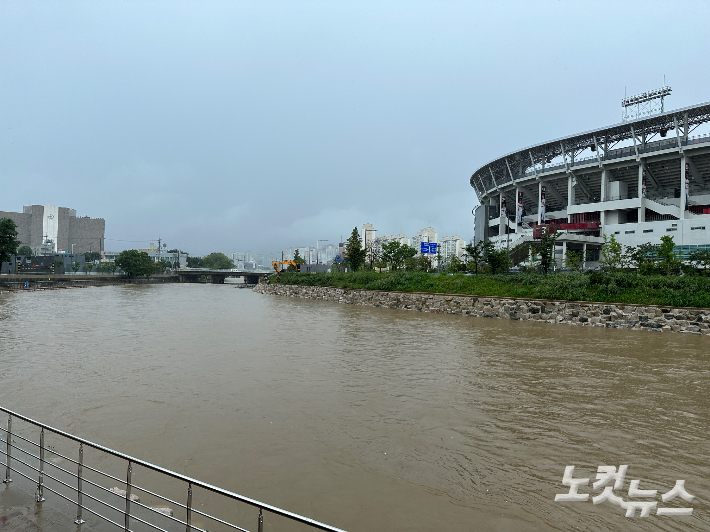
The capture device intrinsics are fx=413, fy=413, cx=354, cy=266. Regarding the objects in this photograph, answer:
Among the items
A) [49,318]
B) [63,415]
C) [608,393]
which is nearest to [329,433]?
[63,415]

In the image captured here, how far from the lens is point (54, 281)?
58.7 metres

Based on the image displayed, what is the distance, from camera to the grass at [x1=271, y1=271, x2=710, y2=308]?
22.5 meters

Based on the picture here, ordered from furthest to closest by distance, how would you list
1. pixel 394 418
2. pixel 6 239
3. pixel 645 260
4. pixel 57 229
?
pixel 57 229, pixel 6 239, pixel 645 260, pixel 394 418

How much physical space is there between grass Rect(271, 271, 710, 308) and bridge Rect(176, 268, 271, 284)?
56710mm

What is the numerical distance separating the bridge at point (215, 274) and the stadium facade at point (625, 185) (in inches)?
2144

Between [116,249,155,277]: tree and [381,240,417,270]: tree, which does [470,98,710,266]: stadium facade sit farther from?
[116,249,155,277]: tree

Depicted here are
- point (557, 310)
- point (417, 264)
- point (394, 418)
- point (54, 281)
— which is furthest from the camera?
point (54, 281)

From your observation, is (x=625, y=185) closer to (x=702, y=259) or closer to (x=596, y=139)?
(x=596, y=139)

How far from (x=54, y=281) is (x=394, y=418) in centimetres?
6688

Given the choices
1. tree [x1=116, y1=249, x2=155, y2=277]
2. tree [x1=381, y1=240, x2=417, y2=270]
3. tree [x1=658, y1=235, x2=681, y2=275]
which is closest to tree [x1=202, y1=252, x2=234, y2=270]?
tree [x1=116, y1=249, x2=155, y2=277]

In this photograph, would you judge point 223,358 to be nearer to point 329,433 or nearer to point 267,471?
point 329,433

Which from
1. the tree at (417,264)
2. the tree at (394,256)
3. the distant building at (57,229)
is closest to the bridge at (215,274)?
the tree at (394,256)

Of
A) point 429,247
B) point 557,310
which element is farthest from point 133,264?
point 557,310

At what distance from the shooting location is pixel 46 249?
116m
